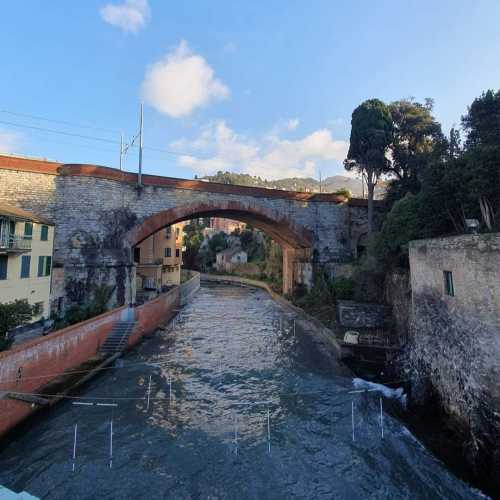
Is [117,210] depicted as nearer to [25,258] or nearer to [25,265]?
[25,258]

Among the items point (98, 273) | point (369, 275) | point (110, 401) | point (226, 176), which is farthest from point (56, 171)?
point (226, 176)

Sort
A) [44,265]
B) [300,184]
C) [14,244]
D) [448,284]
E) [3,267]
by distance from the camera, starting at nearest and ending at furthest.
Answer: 1. [448,284]
2. [3,267]
3. [14,244]
4. [44,265]
5. [300,184]

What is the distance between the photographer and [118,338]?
15992mm

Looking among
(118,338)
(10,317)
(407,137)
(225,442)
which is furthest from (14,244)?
(407,137)

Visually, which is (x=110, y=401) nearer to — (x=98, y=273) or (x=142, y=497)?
(x=142, y=497)

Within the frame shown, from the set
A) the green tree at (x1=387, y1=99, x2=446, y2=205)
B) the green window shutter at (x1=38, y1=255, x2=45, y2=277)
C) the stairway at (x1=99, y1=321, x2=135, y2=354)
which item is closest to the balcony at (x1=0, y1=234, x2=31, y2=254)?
the green window shutter at (x1=38, y1=255, x2=45, y2=277)

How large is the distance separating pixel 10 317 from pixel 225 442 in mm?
8244

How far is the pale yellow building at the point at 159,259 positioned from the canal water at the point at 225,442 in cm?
1574

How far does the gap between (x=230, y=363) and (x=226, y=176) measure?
112 metres

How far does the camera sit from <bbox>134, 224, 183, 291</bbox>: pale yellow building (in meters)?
29.0

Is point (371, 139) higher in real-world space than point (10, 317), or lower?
higher

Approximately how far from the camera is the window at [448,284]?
367 inches

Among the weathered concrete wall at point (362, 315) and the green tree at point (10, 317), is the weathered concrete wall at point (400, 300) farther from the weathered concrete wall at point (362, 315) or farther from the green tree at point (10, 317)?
the green tree at point (10, 317)

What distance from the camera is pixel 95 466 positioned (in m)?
7.55
